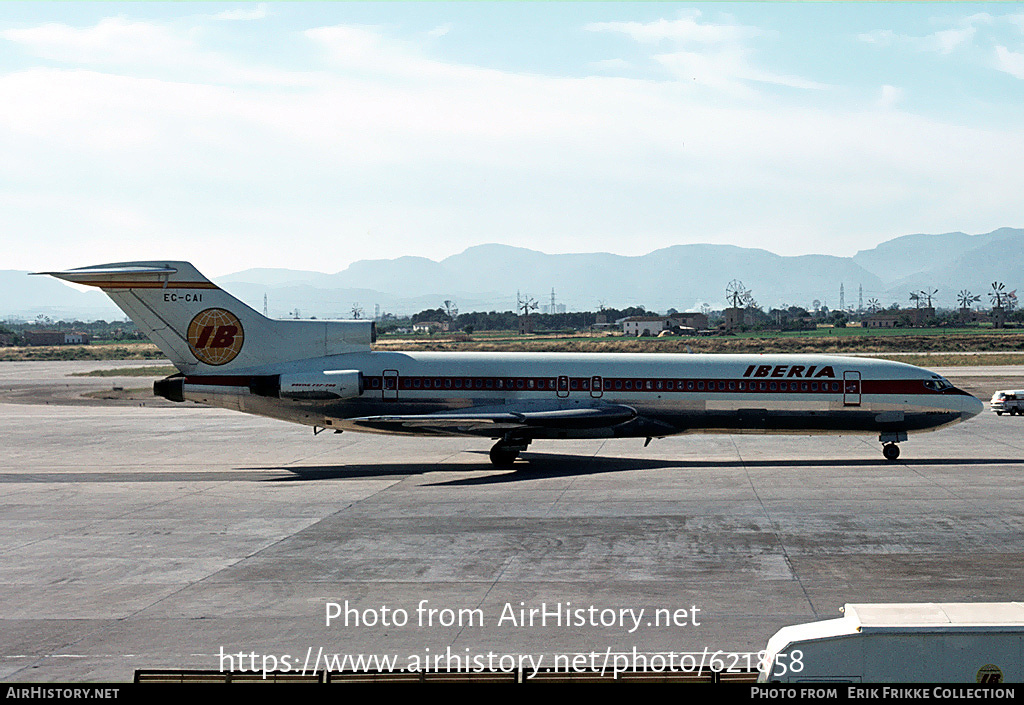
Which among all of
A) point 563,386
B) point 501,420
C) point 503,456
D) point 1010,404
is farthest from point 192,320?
point 1010,404

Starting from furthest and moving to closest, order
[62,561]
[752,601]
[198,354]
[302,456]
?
1. [302,456]
2. [198,354]
3. [62,561]
4. [752,601]

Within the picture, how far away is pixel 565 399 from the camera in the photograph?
31.2 metres

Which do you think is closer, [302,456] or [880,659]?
[880,659]

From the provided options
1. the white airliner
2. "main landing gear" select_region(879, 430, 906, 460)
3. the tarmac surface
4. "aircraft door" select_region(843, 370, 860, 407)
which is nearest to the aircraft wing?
the white airliner

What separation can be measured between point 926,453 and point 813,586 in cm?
1917

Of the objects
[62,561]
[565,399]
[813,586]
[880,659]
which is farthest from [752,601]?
[565,399]

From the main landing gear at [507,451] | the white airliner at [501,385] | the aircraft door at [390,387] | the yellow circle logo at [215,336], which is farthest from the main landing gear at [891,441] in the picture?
the yellow circle logo at [215,336]

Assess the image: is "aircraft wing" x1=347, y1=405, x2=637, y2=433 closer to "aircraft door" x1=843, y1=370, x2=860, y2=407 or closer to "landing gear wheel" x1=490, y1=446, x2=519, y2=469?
"landing gear wheel" x1=490, y1=446, x2=519, y2=469

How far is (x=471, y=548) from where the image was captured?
61.5 ft

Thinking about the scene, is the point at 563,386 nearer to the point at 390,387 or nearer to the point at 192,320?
the point at 390,387

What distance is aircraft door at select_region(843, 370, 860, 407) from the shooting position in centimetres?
3105

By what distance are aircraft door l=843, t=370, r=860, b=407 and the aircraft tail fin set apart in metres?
18.7

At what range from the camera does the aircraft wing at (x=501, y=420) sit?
29312 millimetres

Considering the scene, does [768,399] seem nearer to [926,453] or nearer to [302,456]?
[926,453]
